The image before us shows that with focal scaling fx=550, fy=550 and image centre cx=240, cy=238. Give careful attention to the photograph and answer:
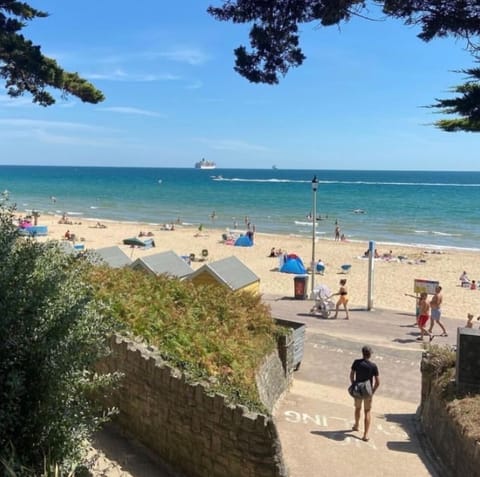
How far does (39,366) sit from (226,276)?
10.5 meters

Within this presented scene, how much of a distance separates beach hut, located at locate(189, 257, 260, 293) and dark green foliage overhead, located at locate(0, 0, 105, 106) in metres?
7.26

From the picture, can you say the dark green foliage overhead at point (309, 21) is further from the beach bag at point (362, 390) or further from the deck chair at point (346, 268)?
the deck chair at point (346, 268)

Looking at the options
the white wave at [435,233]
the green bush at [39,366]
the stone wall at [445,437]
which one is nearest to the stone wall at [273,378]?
the stone wall at [445,437]

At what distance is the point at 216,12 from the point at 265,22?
1.88ft

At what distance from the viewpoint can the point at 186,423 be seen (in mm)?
5789

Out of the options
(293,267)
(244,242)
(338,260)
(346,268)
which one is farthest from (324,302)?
(244,242)

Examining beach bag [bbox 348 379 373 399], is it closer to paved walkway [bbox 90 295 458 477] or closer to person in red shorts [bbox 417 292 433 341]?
paved walkway [bbox 90 295 458 477]

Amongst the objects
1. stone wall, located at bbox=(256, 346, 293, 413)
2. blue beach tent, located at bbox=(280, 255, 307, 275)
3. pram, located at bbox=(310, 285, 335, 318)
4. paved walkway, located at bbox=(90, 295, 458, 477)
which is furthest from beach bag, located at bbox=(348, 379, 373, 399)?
blue beach tent, located at bbox=(280, 255, 307, 275)

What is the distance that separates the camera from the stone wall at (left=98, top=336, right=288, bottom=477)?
5207 millimetres

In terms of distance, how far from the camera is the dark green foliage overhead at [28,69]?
693cm

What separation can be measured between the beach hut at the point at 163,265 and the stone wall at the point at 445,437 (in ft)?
23.8

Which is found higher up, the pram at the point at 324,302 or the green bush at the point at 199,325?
the green bush at the point at 199,325

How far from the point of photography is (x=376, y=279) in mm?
25703

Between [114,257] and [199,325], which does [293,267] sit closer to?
[114,257]
